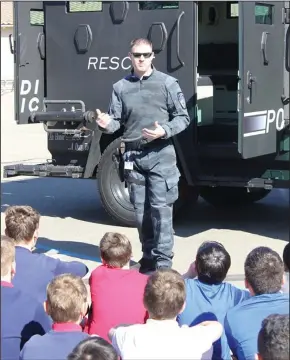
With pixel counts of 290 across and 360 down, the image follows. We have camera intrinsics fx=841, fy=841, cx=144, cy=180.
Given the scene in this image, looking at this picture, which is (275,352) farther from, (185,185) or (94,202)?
(94,202)

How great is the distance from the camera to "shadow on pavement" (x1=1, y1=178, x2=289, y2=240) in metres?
8.47

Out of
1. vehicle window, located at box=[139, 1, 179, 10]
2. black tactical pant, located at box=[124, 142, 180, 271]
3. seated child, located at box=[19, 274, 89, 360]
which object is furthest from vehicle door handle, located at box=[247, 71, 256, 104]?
seated child, located at box=[19, 274, 89, 360]

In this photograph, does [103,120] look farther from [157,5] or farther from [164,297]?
[164,297]

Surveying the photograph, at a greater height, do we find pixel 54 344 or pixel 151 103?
pixel 151 103

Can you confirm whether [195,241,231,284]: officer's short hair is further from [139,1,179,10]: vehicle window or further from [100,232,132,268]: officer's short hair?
[139,1,179,10]: vehicle window

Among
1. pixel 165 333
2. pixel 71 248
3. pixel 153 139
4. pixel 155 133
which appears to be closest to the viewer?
pixel 165 333

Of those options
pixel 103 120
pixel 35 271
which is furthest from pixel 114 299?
pixel 103 120

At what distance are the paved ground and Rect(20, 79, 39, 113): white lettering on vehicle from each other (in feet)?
4.00

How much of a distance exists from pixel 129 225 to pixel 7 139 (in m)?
10.4

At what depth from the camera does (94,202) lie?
33.3ft

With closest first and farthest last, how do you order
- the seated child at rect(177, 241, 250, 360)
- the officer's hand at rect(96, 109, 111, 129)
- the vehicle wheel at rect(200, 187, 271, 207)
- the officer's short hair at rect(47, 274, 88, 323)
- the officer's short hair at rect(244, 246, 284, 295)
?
the officer's short hair at rect(47, 274, 88, 323) → the officer's short hair at rect(244, 246, 284, 295) → the seated child at rect(177, 241, 250, 360) → the officer's hand at rect(96, 109, 111, 129) → the vehicle wheel at rect(200, 187, 271, 207)

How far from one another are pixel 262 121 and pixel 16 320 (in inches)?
159

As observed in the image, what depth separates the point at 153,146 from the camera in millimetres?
5945

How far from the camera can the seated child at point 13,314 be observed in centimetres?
367
